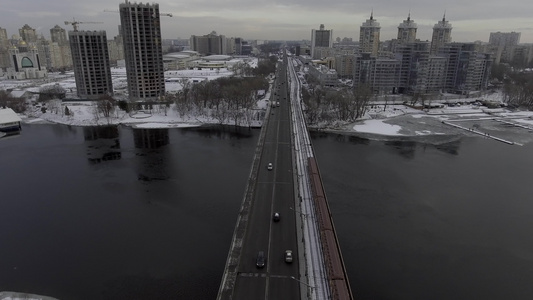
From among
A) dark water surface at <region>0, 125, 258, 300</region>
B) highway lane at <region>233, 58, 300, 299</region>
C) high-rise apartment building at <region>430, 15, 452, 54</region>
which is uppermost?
→ high-rise apartment building at <region>430, 15, 452, 54</region>

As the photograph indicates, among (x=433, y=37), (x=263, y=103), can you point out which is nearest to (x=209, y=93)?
(x=263, y=103)

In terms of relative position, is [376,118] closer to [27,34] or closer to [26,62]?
[26,62]

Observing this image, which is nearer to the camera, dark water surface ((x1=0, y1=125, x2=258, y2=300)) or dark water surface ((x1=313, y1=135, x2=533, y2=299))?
dark water surface ((x1=0, y1=125, x2=258, y2=300))

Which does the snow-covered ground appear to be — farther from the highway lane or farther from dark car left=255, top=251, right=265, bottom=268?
dark car left=255, top=251, right=265, bottom=268

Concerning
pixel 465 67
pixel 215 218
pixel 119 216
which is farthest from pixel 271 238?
pixel 465 67

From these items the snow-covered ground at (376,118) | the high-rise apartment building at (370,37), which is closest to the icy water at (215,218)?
the snow-covered ground at (376,118)

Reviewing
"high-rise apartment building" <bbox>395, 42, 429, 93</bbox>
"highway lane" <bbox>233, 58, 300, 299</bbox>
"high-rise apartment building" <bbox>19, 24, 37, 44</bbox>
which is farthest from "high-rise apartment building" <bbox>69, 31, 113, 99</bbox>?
"high-rise apartment building" <bbox>19, 24, 37, 44</bbox>
